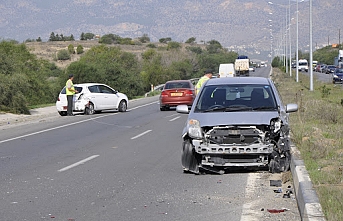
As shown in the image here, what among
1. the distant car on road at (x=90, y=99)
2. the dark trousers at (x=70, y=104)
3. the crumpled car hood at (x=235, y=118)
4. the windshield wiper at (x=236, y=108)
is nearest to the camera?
the crumpled car hood at (x=235, y=118)

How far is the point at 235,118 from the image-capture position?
1107 cm

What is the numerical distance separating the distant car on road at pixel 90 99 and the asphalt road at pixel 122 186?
40.0ft

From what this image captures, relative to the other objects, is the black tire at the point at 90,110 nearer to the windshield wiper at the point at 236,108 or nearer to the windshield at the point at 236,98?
the windshield at the point at 236,98

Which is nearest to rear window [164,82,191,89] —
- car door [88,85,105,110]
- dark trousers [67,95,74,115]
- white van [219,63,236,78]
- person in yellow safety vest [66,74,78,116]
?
car door [88,85,105,110]

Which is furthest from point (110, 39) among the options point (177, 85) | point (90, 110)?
point (90, 110)

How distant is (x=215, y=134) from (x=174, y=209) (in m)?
2.69

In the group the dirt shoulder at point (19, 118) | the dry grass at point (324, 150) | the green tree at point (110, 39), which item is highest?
the green tree at point (110, 39)

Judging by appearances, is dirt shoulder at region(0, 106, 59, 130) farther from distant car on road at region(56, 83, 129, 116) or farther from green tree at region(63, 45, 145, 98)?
green tree at region(63, 45, 145, 98)

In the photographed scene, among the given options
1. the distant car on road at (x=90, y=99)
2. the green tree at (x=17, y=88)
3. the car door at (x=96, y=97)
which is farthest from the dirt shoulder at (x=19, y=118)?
the car door at (x=96, y=97)

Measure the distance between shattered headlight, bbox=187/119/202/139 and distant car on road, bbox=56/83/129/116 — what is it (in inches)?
750

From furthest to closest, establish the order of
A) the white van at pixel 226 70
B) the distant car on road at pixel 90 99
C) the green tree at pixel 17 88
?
the white van at pixel 226 70 < the green tree at pixel 17 88 < the distant car on road at pixel 90 99

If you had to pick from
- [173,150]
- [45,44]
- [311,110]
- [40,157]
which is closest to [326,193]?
[173,150]

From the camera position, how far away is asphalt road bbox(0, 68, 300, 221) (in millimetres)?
8281

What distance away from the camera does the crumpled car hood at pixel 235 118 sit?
10.9 metres
